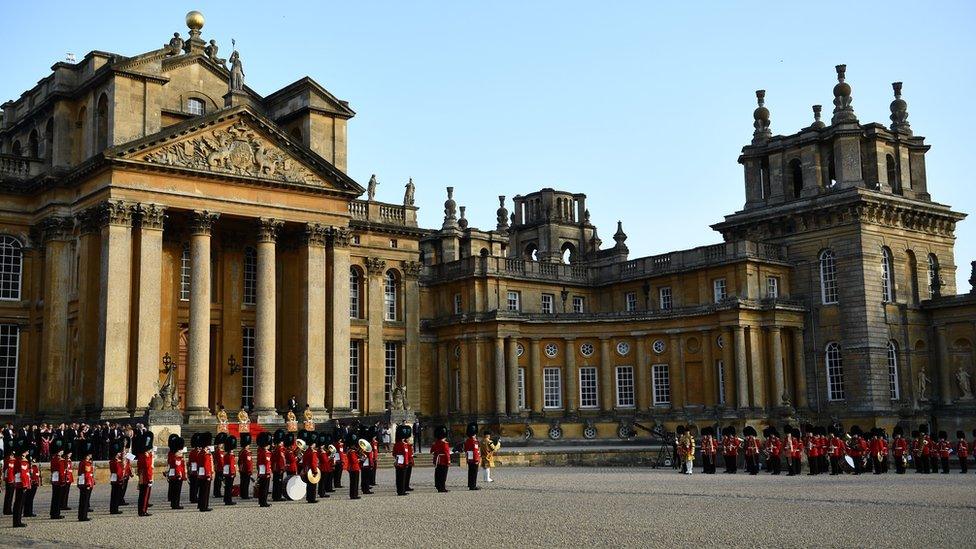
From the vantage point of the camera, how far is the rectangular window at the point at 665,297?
55.6 meters

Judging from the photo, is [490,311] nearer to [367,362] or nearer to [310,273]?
[367,362]

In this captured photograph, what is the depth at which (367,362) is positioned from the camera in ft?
159

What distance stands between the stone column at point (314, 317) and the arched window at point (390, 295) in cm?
849

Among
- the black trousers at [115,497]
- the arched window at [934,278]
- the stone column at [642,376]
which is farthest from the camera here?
the stone column at [642,376]

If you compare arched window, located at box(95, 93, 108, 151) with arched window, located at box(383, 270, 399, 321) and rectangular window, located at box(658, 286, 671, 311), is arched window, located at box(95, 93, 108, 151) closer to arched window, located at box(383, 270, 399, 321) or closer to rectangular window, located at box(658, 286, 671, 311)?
arched window, located at box(383, 270, 399, 321)

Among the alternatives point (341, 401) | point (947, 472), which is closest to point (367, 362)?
point (341, 401)

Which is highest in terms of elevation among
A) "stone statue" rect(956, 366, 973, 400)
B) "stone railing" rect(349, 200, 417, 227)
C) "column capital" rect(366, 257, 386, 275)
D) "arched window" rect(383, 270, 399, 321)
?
"stone railing" rect(349, 200, 417, 227)

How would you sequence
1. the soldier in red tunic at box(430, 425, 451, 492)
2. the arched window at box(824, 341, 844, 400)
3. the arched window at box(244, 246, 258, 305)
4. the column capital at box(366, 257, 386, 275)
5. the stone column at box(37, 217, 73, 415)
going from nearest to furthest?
the soldier in red tunic at box(430, 425, 451, 492) → the stone column at box(37, 217, 73, 415) → the arched window at box(244, 246, 258, 305) → the column capital at box(366, 257, 386, 275) → the arched window at box(824, 341, 844, 400)

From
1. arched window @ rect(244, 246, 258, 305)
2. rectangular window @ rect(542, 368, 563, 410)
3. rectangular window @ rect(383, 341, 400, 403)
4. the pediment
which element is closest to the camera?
the pediment

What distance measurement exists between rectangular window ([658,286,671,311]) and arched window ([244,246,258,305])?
72.3 ft

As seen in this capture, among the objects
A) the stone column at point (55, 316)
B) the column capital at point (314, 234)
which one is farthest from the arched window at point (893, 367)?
the stone column at point (55, 316)

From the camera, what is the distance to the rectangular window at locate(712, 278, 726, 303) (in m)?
52.5

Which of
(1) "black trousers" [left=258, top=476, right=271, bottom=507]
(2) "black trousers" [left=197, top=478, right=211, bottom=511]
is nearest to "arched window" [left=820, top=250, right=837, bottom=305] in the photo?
(1) "black trousers" [left=258, top=476, right=271, bottom=507]

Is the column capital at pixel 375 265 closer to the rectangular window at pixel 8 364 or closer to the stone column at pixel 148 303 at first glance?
the stone column at pixel 148 303
